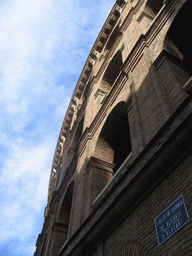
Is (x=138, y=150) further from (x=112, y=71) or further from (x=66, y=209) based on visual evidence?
(x=112, y=71)

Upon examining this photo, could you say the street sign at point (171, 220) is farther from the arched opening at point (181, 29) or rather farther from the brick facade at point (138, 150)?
the arched opening at point (181, 29)

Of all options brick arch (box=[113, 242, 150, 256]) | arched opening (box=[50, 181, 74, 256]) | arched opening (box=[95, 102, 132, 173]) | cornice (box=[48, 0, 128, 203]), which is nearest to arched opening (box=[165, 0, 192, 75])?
arched opening (box=[95, 102, 132, 173])

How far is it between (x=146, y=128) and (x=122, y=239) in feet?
8.50

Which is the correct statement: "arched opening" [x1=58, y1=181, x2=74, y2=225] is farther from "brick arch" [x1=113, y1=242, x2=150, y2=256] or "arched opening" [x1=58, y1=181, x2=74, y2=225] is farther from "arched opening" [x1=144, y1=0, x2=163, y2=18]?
"arched opening" [x1=144, y1=0, x2=163, y2=18]

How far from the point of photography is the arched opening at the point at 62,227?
11.6 metres

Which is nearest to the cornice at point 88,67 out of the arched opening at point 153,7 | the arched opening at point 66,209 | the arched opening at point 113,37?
the arched opening at point 113,37

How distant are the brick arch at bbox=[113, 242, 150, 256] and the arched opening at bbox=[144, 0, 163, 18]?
941cm

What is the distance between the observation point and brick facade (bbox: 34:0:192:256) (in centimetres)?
479

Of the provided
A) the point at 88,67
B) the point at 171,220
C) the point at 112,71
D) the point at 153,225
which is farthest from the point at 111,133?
the point at 88,67

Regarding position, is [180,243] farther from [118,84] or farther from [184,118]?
[118,84]

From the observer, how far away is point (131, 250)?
5047 mm

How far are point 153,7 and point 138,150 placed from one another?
774cm

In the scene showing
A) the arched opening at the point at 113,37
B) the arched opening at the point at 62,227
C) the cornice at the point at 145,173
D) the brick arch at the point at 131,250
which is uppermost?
the arched opening at the point at 113,37

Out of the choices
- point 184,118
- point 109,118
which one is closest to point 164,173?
point 184,118
